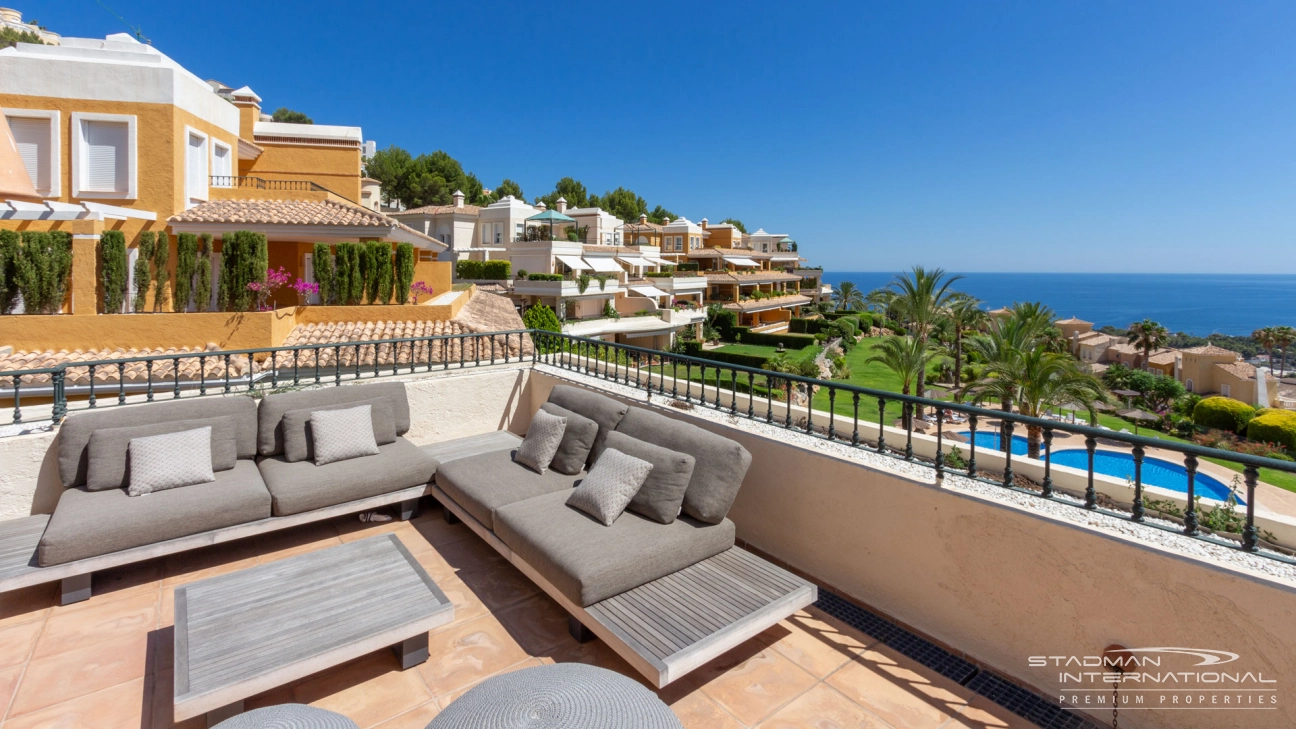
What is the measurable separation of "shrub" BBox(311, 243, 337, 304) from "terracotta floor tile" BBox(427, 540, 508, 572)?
1041 cm

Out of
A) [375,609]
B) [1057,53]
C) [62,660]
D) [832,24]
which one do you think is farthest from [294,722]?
[1057,53]

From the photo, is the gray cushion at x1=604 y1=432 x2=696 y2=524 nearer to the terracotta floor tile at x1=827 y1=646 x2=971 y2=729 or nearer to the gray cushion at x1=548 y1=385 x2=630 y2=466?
the gray cushion at x1=548 y1=385 x2=630 y2=466

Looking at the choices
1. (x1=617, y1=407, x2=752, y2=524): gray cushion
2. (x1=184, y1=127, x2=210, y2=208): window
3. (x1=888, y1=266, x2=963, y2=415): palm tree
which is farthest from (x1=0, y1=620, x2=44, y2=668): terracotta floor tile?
(x1=888, y1=266, x2=963, y2=415): palm tree

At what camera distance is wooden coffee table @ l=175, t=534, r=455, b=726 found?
2.82 meters

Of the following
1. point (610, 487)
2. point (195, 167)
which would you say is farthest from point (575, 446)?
point (195, 167)

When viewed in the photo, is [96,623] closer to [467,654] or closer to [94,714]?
[94,714]

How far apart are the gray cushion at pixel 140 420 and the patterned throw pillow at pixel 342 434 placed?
57 centimetres

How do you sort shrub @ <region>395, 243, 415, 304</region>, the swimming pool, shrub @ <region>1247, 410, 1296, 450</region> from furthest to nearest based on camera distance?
shrub @ <region>1247, 410, 1296, 450</region> → the swimming pool → shrub @ <region>395, 243, 415, 304</region>

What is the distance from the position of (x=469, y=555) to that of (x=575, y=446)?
4.12ft

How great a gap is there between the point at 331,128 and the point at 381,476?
19.5m

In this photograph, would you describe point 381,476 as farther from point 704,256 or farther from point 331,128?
point 704,256

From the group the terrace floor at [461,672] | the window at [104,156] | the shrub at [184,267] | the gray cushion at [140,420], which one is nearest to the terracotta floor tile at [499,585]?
the terrace floor at [461,672]

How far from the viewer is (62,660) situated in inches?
137

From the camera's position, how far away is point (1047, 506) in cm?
332
